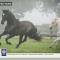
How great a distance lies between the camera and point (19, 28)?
2453mm

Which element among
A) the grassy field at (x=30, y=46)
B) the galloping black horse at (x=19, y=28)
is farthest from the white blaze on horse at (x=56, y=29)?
the galloping black horse at (x=19, y=28)

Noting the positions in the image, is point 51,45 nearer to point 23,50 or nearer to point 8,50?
point 23,50

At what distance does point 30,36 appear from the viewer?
2.44 metres

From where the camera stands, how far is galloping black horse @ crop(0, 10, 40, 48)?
243 centimetres

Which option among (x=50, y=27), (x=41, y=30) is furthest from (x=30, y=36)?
(x=50, y=27)

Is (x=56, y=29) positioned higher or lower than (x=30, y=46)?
higher

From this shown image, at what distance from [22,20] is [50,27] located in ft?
1.50

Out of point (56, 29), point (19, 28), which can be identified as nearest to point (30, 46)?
point (19, 28)

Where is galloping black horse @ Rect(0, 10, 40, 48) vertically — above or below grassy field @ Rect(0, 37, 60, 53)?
above

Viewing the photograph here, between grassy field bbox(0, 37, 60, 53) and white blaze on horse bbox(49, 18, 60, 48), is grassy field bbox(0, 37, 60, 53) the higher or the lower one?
the lower one

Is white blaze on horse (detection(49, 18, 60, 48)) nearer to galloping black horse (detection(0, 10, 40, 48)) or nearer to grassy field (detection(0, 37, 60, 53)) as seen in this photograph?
grassy field (detection(0, 37, 60, 53))

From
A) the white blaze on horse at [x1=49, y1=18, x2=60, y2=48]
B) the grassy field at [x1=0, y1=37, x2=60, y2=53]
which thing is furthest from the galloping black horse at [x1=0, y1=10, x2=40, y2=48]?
the white blaze on horse at [x1=49, y1=18, x2=60, y2=48]

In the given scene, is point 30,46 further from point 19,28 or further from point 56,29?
point 56,29

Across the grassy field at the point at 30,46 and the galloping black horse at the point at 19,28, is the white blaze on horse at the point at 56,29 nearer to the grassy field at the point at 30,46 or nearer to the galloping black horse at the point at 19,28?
the grassy field at the point at 30,46
